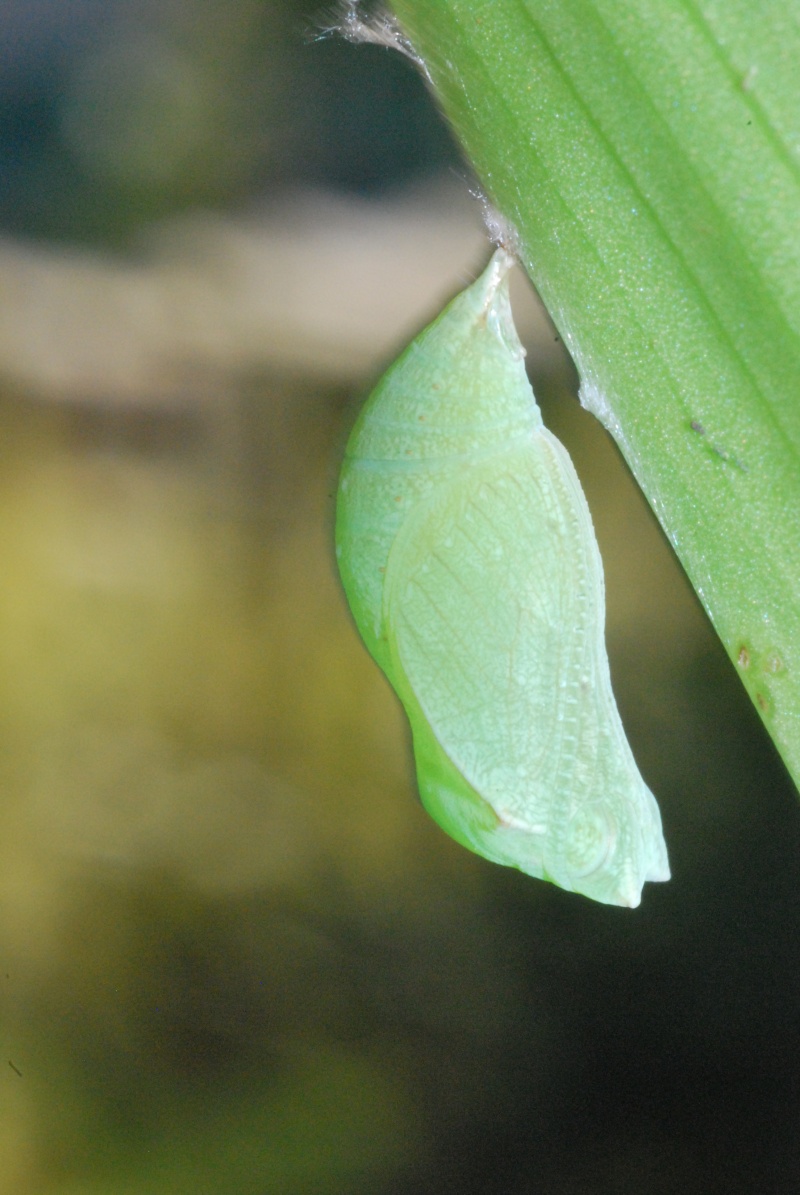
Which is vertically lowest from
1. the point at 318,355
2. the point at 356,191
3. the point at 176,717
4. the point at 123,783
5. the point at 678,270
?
the point at 123,783

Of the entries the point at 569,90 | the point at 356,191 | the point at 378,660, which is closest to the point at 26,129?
the point at 356,191

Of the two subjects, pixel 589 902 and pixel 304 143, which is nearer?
pixel 304 143

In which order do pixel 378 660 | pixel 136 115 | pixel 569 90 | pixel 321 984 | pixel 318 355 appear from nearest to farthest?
pixel 569 90 < pixel 378 660 < pixel 136 115 < pixel 318 355 < pixel 321 984

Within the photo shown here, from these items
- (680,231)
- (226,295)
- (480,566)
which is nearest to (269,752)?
(226,295)

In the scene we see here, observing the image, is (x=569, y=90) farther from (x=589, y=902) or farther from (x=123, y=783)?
(x=589, y=902)

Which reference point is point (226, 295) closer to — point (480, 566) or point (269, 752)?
point (269, 752)

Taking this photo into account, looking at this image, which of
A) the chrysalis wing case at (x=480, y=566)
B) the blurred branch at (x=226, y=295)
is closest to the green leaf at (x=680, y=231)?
the chrysalis wing case at (x=480, y=566)

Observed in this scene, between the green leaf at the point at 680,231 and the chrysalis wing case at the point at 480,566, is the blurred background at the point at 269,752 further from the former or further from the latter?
the green leaf at the point at 680,231

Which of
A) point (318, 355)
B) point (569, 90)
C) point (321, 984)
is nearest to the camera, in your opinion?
point (569, 90)
